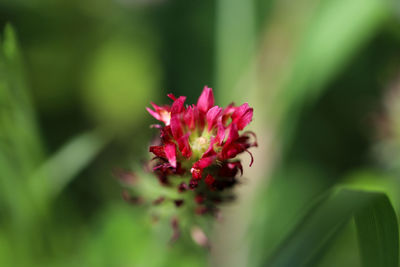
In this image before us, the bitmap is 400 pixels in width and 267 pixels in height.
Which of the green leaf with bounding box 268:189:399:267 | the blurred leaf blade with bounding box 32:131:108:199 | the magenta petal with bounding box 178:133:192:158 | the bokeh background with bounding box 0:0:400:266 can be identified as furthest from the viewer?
the bokeh background with bounding box 0:0:400:266

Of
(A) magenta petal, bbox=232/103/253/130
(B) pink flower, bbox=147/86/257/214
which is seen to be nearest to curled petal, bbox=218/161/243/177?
(B) pink flower, bbox=147/86/257/214

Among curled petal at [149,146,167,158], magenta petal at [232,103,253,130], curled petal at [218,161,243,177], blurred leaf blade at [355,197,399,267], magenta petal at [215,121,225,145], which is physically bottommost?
blurred leaf blade at [355,197,399,267]

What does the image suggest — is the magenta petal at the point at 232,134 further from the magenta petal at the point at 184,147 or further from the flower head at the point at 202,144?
the magenta petal at the point at 184,147

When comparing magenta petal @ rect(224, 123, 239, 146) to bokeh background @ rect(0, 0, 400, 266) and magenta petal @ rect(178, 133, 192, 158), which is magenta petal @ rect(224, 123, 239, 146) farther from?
bokeh background @ rect(0, 0, 400, 266)

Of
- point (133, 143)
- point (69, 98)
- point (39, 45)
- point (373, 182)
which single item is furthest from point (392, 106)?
point (39, 45)

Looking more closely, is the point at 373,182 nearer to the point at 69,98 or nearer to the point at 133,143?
the point at 133,143

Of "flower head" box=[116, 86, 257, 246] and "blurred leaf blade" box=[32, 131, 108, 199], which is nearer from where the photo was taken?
"flower head" box=[116, 86, 257, 246]

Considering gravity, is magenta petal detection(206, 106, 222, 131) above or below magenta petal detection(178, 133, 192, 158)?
above

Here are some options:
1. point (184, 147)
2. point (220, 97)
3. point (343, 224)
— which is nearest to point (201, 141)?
point (184, 147)
